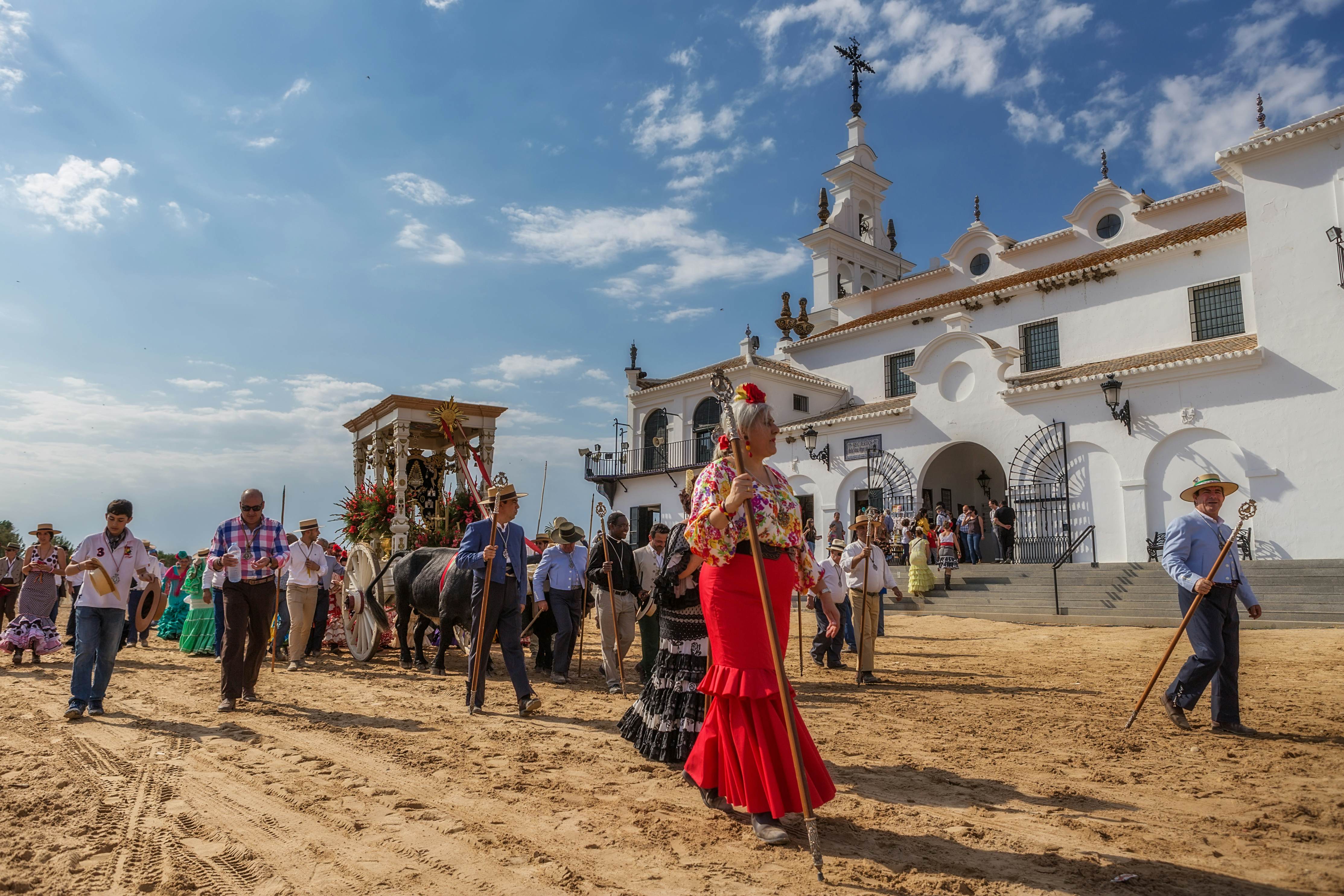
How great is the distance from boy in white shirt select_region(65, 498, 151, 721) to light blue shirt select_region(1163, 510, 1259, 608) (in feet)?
27.2

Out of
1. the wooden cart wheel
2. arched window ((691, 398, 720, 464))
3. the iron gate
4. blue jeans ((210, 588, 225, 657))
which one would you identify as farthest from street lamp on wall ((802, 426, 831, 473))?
blue jeans ((210, 588, 225, 657))

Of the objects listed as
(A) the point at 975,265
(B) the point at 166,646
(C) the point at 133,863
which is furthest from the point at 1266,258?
(B) the point at 166,646

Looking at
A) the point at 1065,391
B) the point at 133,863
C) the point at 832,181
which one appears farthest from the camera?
the point at 832,181

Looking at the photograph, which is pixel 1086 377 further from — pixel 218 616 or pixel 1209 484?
pixel 218 616

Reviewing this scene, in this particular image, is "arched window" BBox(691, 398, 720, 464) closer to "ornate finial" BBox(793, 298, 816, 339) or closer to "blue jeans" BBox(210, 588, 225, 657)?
"ornate finial" BBox(793, 298, 816, 339)

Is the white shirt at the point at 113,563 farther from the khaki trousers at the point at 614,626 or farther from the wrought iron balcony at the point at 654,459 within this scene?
the wrought iron balcony at the point at 654,459

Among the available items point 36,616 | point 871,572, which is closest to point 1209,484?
point 871,572

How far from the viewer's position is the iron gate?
62.2ft

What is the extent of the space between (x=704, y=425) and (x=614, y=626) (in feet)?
65.0

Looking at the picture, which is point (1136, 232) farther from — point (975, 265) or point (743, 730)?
point (743, 730)

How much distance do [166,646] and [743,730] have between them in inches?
518

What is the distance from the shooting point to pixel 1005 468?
20.4 meters

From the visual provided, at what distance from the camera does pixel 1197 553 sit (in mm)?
6172

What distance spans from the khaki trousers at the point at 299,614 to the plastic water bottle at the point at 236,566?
2534mm
